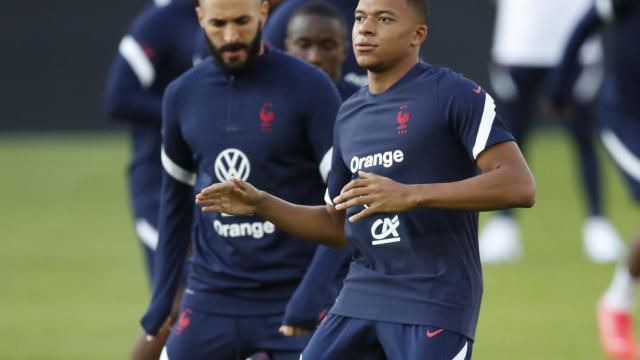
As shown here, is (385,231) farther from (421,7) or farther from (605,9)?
(605,9)

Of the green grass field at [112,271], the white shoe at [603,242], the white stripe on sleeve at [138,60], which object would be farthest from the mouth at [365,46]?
the white shoe at [603,242]

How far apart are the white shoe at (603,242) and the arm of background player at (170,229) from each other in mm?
6018

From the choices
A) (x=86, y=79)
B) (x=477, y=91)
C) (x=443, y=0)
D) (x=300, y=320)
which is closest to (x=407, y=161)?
(x=477, y=91)

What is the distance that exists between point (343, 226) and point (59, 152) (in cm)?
1352

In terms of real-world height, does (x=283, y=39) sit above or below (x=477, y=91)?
below

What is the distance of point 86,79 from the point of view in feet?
60.1

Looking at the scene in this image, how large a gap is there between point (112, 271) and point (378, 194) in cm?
726

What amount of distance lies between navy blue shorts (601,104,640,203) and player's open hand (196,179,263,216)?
3.67m

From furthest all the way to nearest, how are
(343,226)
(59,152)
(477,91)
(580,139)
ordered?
(59,152), (580,139), (343,226), (477,91)

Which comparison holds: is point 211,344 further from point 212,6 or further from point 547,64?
point 547,64

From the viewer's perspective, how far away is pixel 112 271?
453 inches

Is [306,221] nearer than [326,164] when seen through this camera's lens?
Yes

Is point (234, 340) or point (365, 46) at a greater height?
point (365, 46)

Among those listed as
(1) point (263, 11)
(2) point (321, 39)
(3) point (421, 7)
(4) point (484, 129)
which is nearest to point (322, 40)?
(2) point (321, 39)
